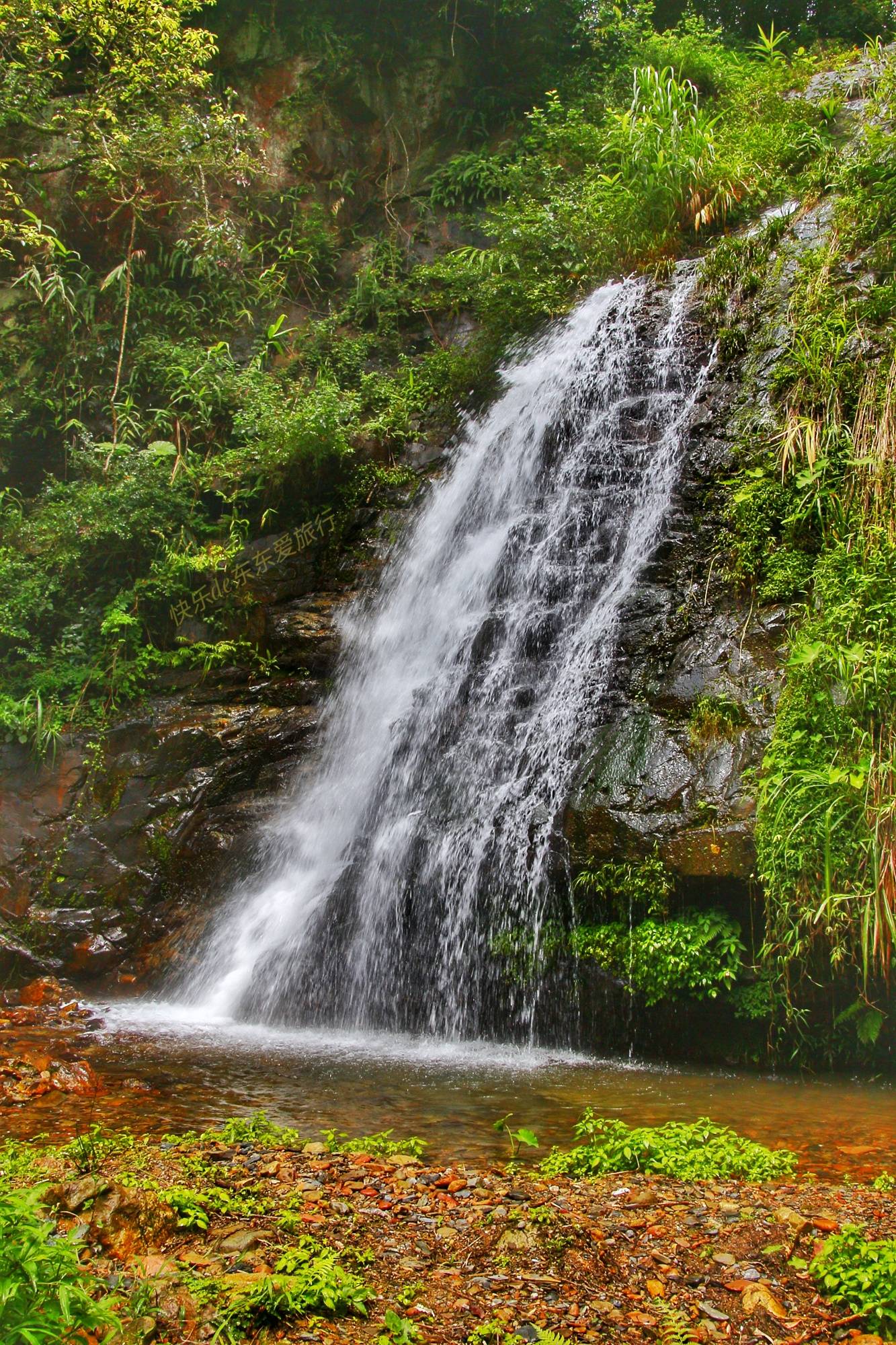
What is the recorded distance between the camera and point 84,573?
34.1 ft

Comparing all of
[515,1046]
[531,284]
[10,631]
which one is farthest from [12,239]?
[515,1046]

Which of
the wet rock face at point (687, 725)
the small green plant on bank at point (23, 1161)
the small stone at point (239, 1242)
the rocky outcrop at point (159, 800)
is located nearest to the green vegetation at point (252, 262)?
the rocky outcrop at point (159, 800)

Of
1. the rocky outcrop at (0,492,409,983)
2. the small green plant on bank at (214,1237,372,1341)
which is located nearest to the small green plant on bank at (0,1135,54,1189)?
the small green plant on bank at (214,1237,372,1341)

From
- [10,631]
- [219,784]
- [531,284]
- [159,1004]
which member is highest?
[531,284]

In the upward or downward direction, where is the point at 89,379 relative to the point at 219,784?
upward

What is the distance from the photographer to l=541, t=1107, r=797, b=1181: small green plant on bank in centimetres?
362

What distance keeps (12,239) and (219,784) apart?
8641mm

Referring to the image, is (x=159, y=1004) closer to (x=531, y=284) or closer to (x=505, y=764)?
(x=505, y=764)

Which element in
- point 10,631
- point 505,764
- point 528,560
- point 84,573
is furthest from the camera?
point 84,573

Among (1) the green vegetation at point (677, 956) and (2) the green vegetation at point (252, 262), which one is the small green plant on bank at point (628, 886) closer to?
(1) the green vegetation at point (677, 956)

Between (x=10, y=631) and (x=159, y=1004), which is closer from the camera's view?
(x=159, y=1004)

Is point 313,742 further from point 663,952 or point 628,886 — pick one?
point 663,952

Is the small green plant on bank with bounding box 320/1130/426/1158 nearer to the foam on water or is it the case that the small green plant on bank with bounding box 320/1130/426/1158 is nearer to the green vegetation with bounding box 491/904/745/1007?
the foam on water

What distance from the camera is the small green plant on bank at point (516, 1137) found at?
3.89 m
